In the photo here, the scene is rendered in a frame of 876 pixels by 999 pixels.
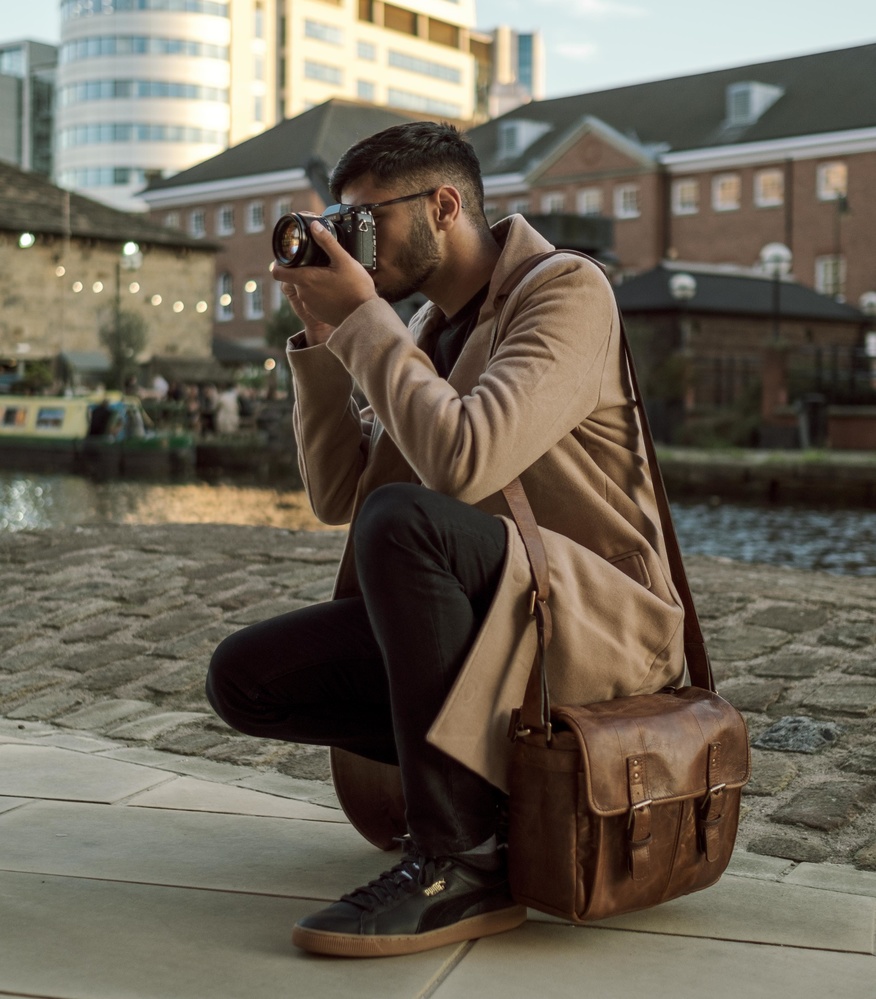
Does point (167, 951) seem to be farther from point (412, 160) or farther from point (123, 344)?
point (123, 344)

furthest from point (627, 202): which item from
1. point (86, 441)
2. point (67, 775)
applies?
point (67, 775)

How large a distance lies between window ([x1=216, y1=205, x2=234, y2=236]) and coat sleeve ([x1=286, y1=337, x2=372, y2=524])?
5846 cm

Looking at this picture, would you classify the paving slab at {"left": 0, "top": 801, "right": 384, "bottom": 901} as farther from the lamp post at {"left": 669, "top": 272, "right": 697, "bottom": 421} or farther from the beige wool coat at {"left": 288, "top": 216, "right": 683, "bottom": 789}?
the lamp post at {"left": 669, "top": 272, "right": 697, "bottom": 421}

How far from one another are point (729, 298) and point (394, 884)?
31.4 metres

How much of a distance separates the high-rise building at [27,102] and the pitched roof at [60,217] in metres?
71.0

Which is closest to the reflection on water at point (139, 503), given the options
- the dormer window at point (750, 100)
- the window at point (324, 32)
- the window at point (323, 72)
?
the dormer window at point (750, 100)

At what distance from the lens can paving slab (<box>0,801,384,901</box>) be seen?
2.57 m

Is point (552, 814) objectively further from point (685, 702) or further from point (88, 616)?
point (88, 616)

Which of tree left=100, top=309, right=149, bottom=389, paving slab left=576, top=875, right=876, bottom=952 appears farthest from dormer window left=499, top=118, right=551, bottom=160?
paving slab left=576, top=875, right=876, bottom=952

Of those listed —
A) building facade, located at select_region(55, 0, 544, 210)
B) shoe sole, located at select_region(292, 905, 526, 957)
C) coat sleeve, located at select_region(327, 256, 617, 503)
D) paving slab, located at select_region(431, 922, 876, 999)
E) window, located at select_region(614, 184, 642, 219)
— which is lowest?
paving slab, located at select_region(431, 922, 876, 999)

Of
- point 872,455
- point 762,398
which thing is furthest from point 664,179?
point 872,455

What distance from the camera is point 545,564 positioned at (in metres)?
2.25

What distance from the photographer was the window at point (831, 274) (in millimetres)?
42941

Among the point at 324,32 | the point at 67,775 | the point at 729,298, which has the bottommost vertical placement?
the point at 67,775
